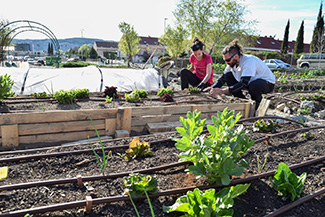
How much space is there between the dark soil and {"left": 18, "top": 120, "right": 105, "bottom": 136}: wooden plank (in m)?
0.58

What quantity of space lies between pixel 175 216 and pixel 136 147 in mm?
855

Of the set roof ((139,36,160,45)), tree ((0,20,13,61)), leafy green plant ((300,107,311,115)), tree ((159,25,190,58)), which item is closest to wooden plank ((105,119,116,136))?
leafy green plant ((300,107,311,115))

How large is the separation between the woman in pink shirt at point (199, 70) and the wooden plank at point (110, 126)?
2448 mm

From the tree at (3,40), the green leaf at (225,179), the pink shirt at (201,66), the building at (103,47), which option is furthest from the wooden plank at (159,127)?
the building at (103,47)

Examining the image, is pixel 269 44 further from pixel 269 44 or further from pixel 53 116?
pixel 53 116

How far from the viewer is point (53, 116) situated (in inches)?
112

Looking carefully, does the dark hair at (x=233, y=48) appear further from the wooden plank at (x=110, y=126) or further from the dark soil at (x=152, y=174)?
the wooden plank at (x=110, y=126)

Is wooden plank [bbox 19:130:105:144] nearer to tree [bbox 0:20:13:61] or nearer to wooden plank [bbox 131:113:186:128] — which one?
wooden plank [bbox 131:113:186:128]

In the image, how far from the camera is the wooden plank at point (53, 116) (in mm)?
2689

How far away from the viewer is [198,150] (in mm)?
1647

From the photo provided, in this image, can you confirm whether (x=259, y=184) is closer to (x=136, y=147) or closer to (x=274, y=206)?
(x=274, y=206)

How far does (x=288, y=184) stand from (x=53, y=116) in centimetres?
244

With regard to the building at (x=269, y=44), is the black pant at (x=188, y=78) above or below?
below

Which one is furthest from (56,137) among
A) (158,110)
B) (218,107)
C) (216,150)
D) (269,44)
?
(269,44)
